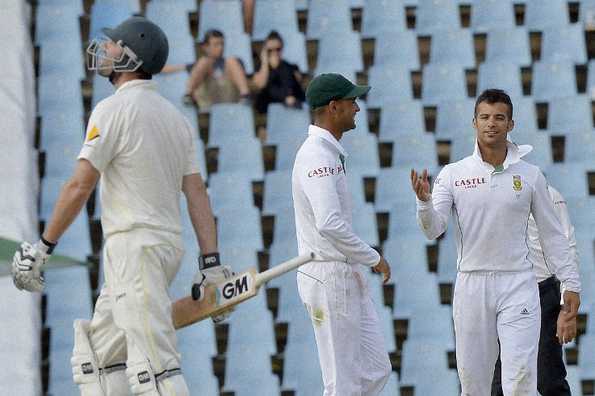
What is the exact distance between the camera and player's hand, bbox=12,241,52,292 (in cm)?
504

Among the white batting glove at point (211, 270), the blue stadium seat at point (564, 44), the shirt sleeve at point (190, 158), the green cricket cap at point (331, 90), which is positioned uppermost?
the blue stadium seat at point (564, 44)

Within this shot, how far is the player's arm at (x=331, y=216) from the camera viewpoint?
5676 mm

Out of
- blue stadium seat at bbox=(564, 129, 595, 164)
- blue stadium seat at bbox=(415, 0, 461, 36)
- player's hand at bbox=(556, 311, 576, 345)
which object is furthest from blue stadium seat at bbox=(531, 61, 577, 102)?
player's hand at bbox=(556, 311, 576, 345)

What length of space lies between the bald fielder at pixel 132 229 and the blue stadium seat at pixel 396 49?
233 inches

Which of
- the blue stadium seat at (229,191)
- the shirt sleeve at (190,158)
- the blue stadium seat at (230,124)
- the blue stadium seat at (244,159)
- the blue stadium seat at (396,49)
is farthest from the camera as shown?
the blue stadium seat at (396,49)

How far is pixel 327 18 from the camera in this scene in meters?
11.4

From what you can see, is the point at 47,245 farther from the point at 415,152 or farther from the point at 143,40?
the point at 415,152

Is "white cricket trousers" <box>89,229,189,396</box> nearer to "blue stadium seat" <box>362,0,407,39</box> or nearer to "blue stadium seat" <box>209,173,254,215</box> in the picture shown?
"blue stadium seat" <box>209,173,254,215</box>

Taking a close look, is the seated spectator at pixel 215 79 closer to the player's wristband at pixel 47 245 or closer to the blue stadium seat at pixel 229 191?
the blue stadium seat at pixel 229 191

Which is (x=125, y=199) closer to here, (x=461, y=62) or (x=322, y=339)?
(x=322, y=339)

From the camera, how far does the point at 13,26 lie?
36.3 ft

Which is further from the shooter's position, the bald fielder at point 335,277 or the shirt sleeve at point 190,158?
the bald fielder at point 335,277

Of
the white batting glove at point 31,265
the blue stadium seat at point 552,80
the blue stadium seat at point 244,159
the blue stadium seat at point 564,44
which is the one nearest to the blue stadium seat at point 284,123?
the blue stadium seat at point 244,159

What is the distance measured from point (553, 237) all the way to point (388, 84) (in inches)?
193
